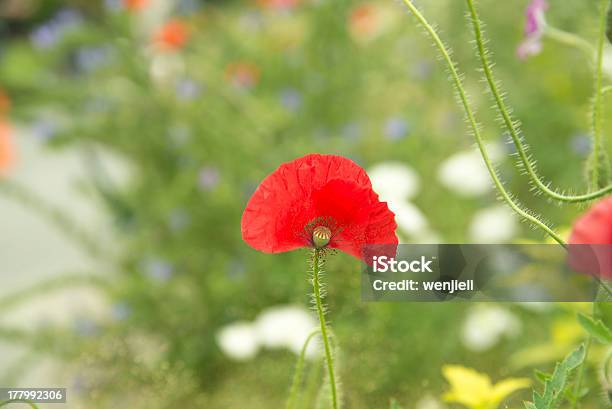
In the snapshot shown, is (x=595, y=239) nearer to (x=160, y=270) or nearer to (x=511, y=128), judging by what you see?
(x=511, y=128)

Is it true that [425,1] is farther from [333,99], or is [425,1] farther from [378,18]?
[378,18]

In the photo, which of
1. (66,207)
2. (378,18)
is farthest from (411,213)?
(66,207)

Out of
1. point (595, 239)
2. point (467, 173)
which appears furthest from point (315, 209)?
point (467, 173)

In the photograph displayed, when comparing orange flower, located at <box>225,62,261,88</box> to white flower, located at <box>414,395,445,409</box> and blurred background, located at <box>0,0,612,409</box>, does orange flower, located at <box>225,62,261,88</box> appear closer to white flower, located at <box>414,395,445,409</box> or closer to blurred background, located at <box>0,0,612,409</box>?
blurred background, located at <box>0,0,612,409</box>

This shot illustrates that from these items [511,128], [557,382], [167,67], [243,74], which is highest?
[167,67]

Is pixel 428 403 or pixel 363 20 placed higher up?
pixel 363 20

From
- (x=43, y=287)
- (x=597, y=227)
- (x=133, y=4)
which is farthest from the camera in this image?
(x=133, y=4)

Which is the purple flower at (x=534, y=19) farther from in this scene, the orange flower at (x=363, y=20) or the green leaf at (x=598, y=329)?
the orange flower at (x=363, y=20)

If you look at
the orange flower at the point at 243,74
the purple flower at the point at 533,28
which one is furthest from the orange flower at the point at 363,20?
the purple flower at the point at 533,28
